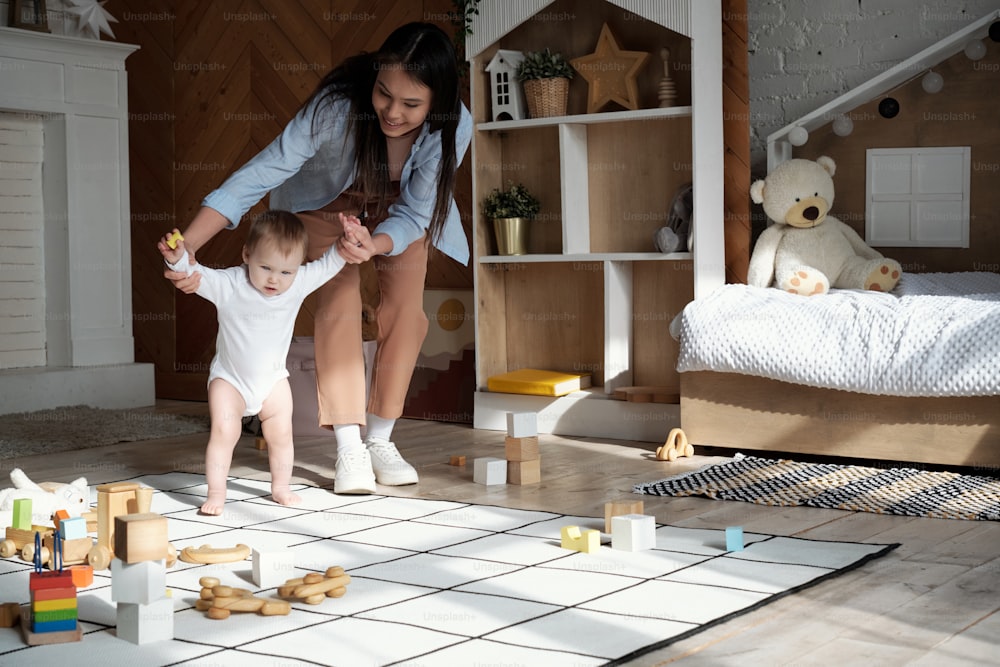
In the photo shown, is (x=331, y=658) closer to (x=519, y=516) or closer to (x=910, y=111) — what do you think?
(x=519, y=516)

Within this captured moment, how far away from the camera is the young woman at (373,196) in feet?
8.98

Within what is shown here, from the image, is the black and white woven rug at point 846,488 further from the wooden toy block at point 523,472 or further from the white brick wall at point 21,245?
the white brick wall at point 21,245

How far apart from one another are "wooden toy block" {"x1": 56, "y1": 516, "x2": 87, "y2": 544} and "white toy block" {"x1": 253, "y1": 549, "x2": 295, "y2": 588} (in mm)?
293

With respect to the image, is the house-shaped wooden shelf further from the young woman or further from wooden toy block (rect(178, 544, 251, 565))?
wooden toy block (rect(178, 544, 251, 565))

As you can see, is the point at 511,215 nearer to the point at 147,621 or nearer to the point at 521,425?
the point at 521,425

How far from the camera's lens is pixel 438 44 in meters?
2.76

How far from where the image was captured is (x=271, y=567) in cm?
197

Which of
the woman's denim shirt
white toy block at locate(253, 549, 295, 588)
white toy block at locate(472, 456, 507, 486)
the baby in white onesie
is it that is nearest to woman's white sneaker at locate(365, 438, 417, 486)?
white toy block at locate(472, 456, 507, 486)

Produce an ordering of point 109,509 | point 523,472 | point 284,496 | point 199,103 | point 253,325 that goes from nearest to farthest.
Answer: point 109,509 → point 253,325 → point 284,496 → point 523,472 → point 199,103

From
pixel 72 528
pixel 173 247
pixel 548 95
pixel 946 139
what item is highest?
pixel 548 95

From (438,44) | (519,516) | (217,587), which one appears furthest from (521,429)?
(217,587)

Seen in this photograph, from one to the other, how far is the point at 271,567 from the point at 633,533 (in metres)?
0.66

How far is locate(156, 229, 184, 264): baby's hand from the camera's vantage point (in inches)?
94.4

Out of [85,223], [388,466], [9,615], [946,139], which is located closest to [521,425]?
[388,466]
